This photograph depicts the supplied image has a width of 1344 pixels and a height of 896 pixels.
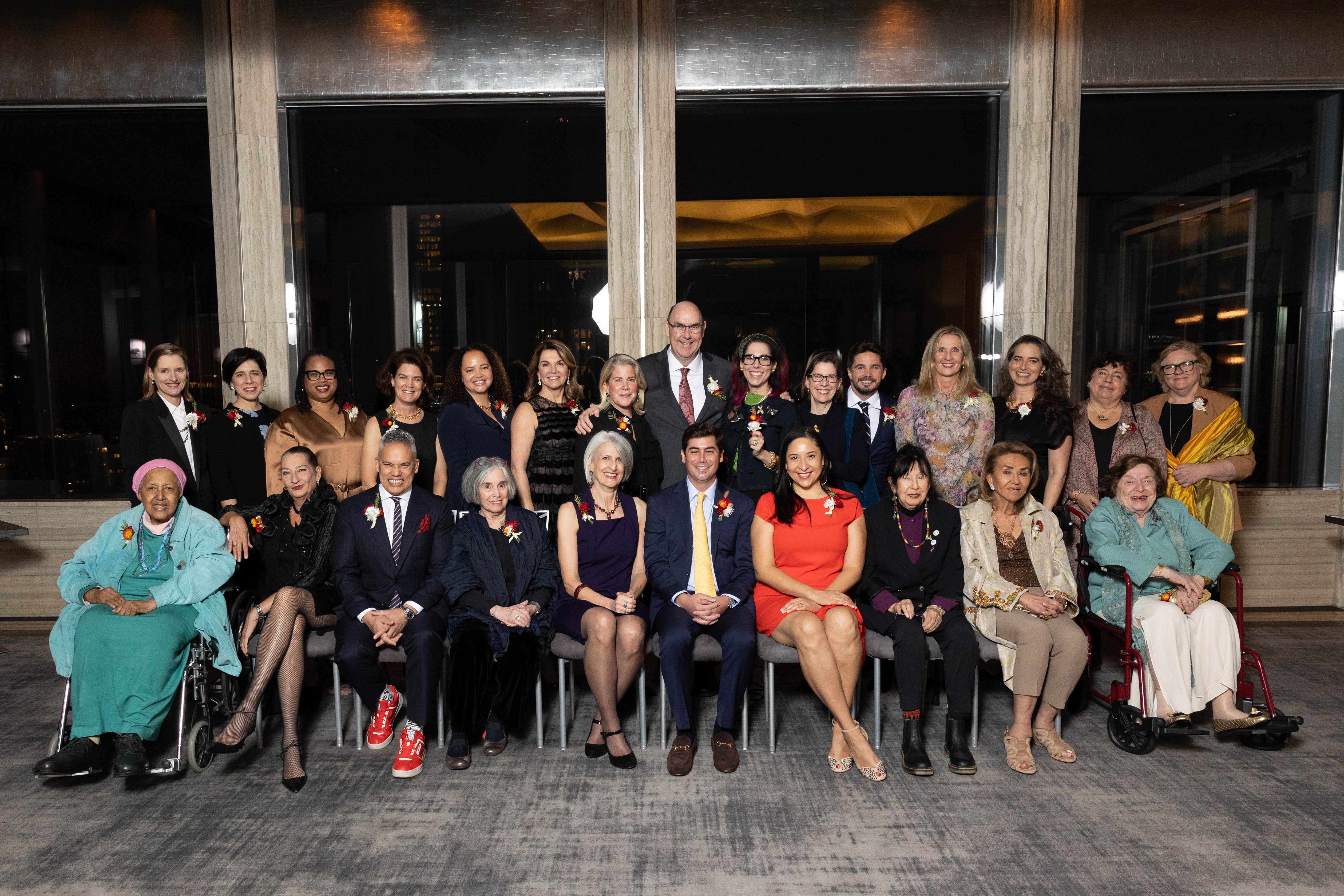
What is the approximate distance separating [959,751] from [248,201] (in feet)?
17.4

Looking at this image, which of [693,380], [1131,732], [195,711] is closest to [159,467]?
[195,711]

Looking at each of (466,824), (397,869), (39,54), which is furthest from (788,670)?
(39,54)

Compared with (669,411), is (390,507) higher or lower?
lower

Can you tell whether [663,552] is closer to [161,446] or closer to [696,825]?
[696,825]

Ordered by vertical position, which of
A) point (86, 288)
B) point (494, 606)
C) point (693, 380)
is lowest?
point (494, 606)

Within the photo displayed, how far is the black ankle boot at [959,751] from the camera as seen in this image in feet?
10.6

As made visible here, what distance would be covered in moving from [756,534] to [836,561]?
14.5 inches

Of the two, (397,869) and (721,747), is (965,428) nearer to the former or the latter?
(721,747)

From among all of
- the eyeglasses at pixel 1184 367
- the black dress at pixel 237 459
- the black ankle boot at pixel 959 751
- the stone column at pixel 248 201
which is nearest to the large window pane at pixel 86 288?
the stone column at pixel 248 201

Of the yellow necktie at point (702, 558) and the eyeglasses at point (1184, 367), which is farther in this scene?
the eyeglasses at point (1184, 367)

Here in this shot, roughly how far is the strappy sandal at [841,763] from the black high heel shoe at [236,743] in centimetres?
232

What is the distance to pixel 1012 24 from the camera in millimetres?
5293

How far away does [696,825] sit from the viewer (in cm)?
287

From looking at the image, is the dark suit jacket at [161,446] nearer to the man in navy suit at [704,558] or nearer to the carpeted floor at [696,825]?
the carpeted floor at [696,825]
